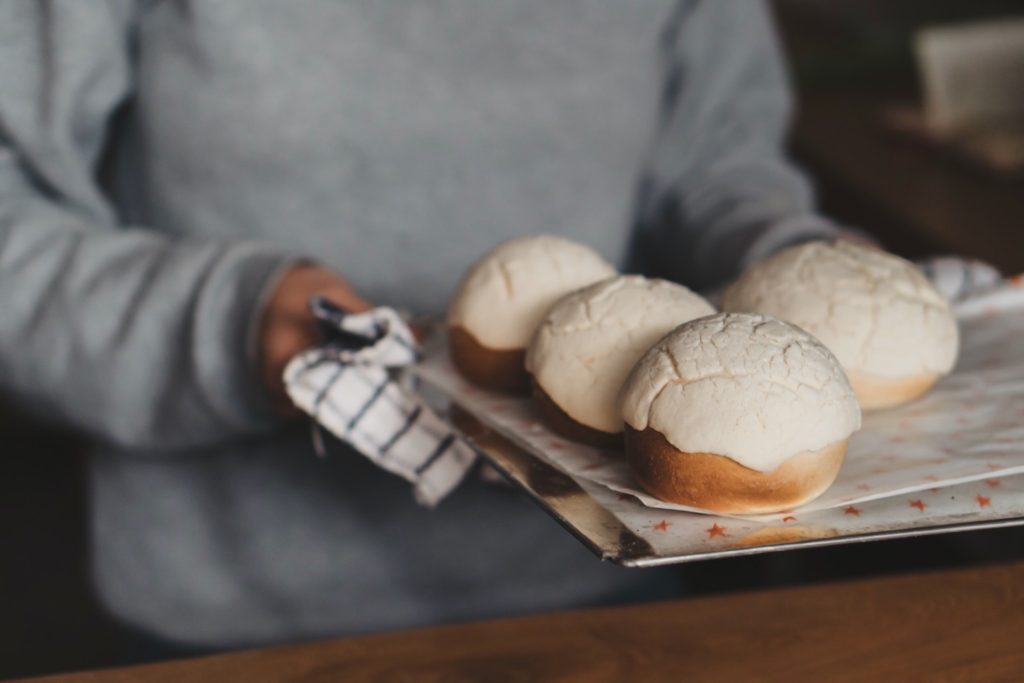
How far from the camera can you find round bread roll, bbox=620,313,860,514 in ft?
1.77

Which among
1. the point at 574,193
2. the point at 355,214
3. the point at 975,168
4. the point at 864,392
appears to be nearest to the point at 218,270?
the point at 355,214

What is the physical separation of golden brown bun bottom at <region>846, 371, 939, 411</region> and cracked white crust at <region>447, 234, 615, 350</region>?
21 cm

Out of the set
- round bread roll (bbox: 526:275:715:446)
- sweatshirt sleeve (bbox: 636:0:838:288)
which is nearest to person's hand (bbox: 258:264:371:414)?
round bread roll (bbox: 526:275:715:446)

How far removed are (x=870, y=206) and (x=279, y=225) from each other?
4.07 ft

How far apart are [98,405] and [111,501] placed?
0.16 metres

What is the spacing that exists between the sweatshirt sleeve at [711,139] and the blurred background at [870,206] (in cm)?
46

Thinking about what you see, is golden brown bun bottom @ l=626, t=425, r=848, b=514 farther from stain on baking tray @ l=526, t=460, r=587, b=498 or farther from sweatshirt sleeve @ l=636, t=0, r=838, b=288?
sweatshirt sleeve @ l=636, t=0, r=838, b=288

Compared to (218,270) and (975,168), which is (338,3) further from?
(975,168)

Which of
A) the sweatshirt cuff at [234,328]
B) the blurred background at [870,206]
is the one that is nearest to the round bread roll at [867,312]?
the sweatshirt cuff at [234,328]

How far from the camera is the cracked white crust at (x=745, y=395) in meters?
0.54

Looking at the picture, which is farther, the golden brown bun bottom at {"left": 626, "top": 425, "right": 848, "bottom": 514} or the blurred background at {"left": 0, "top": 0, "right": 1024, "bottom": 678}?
the blurred background at {"left": 0, "top": 0, "right": 1024, "bottom": 678}

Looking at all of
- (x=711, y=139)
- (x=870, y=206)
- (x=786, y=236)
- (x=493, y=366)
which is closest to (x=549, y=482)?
(x=493, y=366)

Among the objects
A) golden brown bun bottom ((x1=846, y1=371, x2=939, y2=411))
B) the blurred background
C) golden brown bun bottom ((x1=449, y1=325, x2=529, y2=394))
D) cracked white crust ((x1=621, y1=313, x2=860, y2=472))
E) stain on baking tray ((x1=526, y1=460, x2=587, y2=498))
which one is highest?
cracked white crust ((x1=621, y1=313, x2=860, y2=472))

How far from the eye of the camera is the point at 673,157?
3.89 ft
